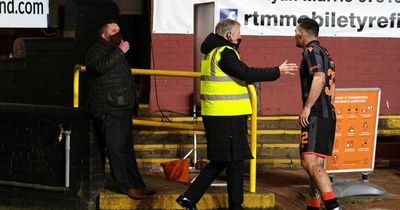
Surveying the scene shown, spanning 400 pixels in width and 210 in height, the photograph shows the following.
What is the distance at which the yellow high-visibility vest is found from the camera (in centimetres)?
803

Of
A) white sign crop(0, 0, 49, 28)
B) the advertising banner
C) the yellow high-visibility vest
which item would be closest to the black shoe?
the yellow high-visibility vest

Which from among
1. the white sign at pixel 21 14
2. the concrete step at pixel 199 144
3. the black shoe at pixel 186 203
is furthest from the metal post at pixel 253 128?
the white sign at pixel 21 14

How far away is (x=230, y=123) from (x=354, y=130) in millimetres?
2348

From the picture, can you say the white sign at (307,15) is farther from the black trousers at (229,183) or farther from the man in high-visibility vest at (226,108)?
the black trousers at (229,183)

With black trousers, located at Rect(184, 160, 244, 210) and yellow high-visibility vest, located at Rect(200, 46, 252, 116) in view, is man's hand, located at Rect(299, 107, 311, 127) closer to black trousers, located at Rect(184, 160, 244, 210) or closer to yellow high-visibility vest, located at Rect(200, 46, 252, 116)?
yellow high-visibility vest, located at Rect(200, 46, 252, 116)

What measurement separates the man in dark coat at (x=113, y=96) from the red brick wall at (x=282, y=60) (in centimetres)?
433

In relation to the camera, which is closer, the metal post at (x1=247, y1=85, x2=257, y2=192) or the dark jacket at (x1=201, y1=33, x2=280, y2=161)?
the dark jacket at (x1=201, y1=33, x2=280, y2=161)

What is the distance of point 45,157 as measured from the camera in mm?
9172

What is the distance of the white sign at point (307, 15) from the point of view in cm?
1295

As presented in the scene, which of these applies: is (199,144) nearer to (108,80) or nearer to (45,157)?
(45,157)

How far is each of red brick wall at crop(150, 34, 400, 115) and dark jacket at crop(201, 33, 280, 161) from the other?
4.78m

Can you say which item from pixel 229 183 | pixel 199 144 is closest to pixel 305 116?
pixel 229 183

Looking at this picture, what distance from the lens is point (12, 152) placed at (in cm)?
945

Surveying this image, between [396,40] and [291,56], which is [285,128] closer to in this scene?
[291,56]
